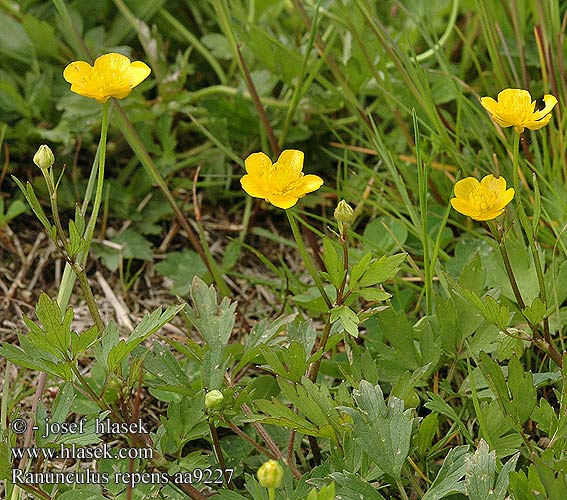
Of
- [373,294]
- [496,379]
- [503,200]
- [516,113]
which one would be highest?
[516,113]

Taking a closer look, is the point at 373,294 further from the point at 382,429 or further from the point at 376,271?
the point at 382,429

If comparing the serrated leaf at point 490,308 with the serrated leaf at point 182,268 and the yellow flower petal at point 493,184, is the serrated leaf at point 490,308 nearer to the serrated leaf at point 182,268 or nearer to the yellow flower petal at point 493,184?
the yellow flower petal at point 493,184

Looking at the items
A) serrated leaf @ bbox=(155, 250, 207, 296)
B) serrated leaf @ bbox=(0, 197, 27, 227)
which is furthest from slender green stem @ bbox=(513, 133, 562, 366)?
serrated leaf @ bbox=(0, 197, 27, 227)

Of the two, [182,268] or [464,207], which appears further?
[182,268]

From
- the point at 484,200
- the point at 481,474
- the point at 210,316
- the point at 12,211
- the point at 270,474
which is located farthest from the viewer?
the point at 12,211

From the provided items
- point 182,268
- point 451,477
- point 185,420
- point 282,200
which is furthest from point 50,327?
point 182,268

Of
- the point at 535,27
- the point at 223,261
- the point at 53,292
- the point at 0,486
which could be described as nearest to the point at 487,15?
the point at 535,27
